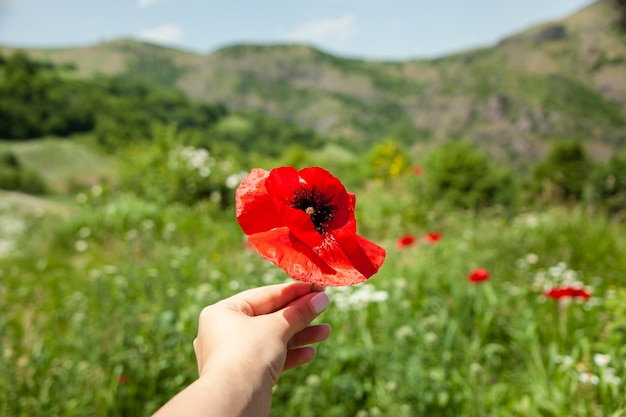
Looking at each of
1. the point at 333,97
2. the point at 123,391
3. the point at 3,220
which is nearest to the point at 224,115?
the point at 3,220

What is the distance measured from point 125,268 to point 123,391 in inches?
64.1

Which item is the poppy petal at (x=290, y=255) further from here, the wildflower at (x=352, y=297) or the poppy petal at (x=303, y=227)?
the wildflower at (x=352, y=297)

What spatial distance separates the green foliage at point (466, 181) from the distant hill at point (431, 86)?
133 feet

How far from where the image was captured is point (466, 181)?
760 cm

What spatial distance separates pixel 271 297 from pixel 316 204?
221mm

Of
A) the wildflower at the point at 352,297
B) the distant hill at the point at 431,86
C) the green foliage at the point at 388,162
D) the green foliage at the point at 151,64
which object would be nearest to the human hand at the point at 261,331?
the wildflower at the point at 352,297

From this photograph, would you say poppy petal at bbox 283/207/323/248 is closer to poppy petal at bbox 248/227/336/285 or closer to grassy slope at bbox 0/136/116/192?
poppy petal at bbox 248/227/336/285

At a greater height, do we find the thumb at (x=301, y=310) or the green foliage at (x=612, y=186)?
the thumb at (x=301, y=310)

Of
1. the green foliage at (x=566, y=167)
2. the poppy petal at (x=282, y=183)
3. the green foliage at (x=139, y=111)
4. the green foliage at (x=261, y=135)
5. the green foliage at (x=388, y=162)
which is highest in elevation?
the poppy petal at (x=282, y=183)

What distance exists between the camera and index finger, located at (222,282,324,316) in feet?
2.75

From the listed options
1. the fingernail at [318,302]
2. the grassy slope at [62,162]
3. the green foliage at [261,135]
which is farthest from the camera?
the green foliage at [261,135]

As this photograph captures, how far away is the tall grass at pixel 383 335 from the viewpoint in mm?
1968

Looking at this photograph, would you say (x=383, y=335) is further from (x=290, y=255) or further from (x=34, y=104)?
(x=34, y=104)

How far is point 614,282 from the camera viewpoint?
345 centimetres
